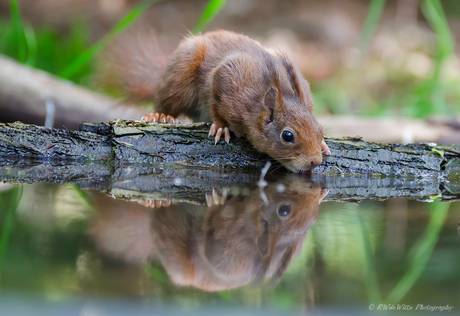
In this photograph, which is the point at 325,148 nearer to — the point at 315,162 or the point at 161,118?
the point at 315,162

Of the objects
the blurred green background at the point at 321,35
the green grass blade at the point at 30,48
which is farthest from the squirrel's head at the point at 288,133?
the blurred green background at the point at 321,35

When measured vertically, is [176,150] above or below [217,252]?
above

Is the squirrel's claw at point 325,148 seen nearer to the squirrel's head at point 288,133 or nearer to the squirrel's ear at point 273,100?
the squirrel's head at point 288,133

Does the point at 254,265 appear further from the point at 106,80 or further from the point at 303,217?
the point at 106,80

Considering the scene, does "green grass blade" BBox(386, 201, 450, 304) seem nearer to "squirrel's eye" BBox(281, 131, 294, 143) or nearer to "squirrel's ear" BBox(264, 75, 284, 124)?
"squirrel's eye" BBox(281, 131, 294, 143)

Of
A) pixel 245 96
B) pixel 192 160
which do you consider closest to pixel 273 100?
pixel 245 96

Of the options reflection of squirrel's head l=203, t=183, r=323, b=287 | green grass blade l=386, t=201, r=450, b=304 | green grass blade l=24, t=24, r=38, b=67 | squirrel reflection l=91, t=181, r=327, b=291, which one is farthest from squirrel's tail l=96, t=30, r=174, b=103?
green grass blade l=386, t=201, r=450, b=304

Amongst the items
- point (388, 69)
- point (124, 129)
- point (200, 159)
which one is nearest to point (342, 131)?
point (200, 159)
